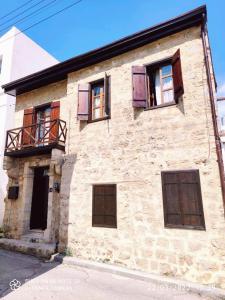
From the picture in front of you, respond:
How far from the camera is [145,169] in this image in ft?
19.5

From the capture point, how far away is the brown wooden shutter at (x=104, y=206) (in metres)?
6.24

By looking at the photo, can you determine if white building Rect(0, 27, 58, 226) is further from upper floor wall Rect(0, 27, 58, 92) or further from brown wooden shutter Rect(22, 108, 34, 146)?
brown wooden shutter Rect(22, 108, 34, 146)

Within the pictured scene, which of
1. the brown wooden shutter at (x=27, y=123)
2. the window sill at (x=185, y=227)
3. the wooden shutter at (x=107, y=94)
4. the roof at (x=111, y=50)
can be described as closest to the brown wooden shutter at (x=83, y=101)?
the wooden shutter at (x=107, y=94)

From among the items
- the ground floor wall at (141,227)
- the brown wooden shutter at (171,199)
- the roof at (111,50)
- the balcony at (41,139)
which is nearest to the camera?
the ground floor wall at (141,227)

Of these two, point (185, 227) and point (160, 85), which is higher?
point (160, 85)

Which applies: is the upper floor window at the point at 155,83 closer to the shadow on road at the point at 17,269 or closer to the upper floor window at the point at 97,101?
the upper floor window at the point at 97,101

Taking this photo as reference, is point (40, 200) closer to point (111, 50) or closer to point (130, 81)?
point (130, 81)

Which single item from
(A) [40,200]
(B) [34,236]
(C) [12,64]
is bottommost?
(B) [34,236]

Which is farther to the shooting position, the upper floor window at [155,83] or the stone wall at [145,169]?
the upper floor window at [155,83]

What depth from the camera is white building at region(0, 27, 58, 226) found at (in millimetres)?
10413

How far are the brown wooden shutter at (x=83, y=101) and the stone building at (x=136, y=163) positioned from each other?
4 cm

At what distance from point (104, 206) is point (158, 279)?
2.43 meters

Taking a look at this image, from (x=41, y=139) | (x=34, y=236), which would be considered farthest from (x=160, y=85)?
(x=34, y=236)

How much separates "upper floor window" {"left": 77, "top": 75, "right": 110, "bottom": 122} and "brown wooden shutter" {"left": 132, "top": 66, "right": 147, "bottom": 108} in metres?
1.05
